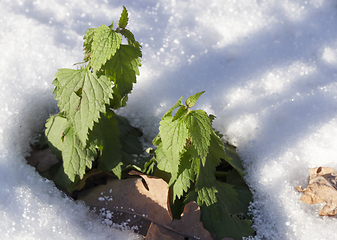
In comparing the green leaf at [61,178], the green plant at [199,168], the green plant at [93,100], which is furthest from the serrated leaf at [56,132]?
the green plant at [199,168]

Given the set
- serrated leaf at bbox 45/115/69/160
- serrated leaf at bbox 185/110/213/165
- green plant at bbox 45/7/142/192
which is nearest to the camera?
serrated leaf at bbox 185/110/213/165

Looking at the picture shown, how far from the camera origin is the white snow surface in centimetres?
150

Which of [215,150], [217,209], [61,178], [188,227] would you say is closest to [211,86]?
[215,150]

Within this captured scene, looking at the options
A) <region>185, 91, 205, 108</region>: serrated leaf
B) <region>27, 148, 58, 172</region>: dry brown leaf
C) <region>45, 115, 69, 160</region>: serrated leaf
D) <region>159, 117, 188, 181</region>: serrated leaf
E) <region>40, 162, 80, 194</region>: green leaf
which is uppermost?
<region>185, 91, 205, 108</region>: serrated leaf

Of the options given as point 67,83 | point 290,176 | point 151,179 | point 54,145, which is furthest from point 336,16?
point 54,145

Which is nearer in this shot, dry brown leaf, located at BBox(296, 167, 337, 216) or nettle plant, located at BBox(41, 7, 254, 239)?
nettle plant, located at BBox(41, 7, 254, 239)

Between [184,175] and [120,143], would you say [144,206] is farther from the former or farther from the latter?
[120,143]

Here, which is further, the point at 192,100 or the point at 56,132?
the point at 56,132

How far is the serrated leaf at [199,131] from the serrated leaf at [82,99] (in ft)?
1.43

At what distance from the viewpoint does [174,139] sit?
1301 millimetres

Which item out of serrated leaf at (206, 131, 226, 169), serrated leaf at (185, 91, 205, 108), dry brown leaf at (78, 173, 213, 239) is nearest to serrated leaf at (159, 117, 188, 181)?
serrated leaf at (185, 91, 205, 108)

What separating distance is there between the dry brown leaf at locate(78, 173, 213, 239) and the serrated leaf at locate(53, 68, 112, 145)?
431 millimetres

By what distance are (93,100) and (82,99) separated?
0.19 ft

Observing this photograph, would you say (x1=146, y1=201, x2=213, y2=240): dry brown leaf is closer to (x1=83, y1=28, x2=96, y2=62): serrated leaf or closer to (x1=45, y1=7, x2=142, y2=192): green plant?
(x1=45, y1=7, x2=142, y2=192): green plant
